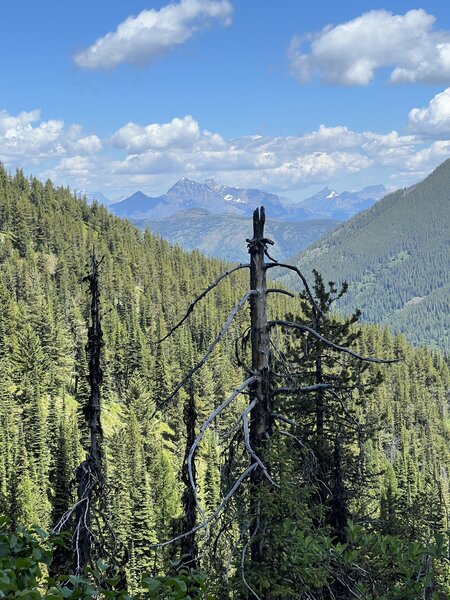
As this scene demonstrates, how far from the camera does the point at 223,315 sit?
156 metres

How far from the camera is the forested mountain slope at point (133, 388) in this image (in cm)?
5584

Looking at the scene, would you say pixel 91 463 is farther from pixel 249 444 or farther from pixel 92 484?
pixel 249 444

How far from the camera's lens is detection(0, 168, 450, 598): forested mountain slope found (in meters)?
55.8

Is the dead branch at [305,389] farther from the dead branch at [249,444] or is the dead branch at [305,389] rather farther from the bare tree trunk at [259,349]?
the dead branch at [249,444]

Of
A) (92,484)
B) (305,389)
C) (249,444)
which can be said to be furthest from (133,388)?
(249,444)

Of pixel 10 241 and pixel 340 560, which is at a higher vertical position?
pixel 10 241

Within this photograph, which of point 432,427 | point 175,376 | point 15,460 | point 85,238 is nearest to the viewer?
point 15,460

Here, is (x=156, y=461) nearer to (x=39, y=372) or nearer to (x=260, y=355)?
(x=39, y=372)

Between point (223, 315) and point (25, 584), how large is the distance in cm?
15156

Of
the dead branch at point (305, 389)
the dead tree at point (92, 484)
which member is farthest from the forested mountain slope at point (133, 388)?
the dead tree at point (92, 484)

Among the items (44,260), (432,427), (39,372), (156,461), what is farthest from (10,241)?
(432,427)

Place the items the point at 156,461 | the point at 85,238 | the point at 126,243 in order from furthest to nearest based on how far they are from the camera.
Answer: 1. the point at 126,243
2. the point at 85,238
3. the point at 156,461

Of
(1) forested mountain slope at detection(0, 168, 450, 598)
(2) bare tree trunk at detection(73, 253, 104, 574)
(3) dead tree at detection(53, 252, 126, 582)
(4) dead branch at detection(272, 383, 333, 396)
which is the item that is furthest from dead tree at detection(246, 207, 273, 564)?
(2) bare tree trunk at detection(73, 253, 104, 574)

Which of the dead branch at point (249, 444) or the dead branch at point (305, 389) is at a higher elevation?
the dead branch at point (305, 389)
